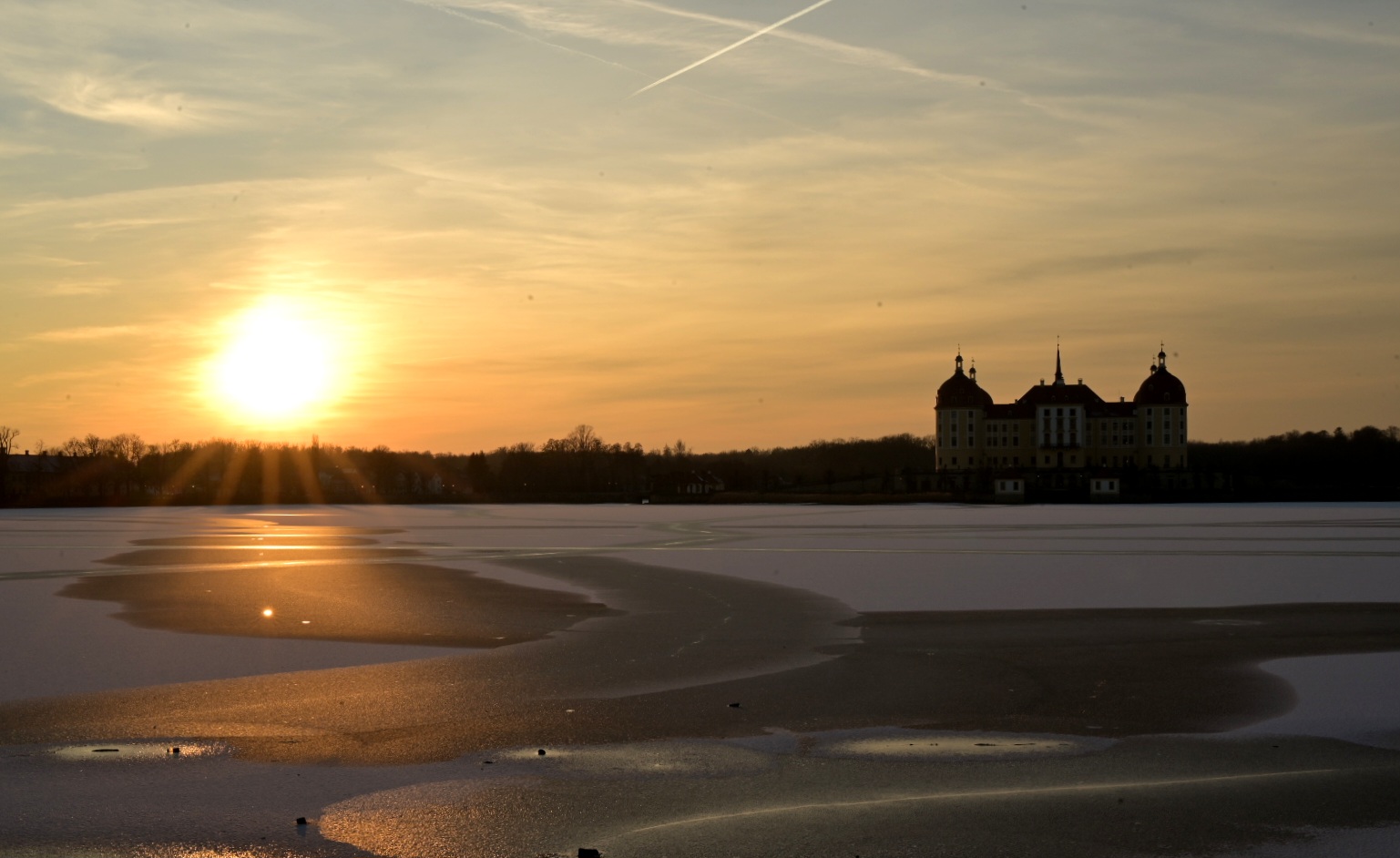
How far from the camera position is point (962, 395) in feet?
505

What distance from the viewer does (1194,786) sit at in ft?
32.5

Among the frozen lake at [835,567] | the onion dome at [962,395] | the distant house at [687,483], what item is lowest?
the frozen lake at [835,567]

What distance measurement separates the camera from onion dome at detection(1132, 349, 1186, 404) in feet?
486

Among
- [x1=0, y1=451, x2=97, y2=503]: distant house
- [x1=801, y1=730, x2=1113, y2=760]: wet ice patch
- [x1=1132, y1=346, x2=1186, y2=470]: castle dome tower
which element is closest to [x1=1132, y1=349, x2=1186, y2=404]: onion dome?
[x1=1132, y1=346, x2=1186, y2=470]: castle dome tower

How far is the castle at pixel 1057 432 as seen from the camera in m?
146

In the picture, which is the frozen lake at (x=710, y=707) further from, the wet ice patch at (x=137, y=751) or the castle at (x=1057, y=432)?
the castle at (x=1057, y=432)

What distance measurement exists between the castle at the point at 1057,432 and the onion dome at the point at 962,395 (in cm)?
11

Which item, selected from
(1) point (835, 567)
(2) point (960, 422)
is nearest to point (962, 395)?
(2) point (960, 422)

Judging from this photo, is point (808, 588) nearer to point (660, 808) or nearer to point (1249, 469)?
point (660, 808)

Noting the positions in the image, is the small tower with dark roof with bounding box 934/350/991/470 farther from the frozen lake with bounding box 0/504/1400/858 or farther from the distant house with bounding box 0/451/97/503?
the frozen lake with bounding box 0/504/1400/858

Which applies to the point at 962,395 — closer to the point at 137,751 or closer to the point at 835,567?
the point at 835,567

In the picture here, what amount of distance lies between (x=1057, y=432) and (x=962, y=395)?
11737 mm

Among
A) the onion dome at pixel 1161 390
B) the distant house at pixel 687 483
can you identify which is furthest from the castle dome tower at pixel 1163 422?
the distant house at pixel 687 483

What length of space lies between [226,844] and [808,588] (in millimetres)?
18836
